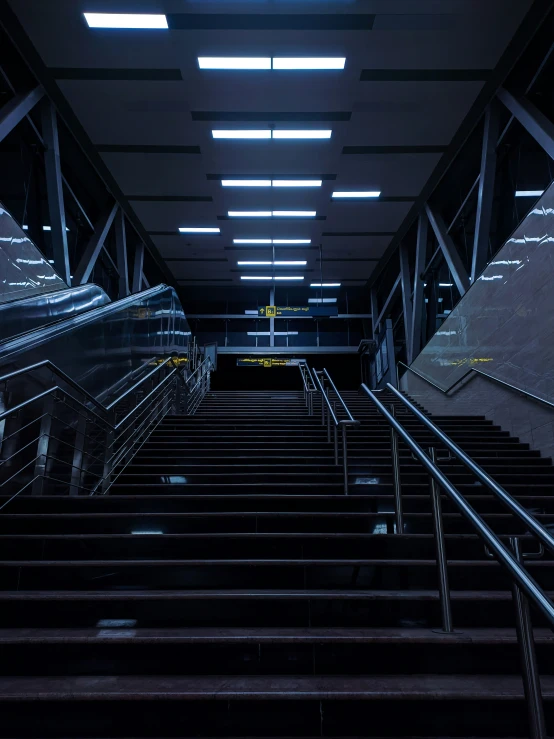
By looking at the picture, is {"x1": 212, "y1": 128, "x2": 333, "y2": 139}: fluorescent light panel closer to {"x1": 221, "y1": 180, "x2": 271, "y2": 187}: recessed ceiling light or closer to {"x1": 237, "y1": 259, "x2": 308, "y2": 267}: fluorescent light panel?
{"x1": 221, "y1": 180, "x2": 271, "y2": 187}: recessed ceiling light

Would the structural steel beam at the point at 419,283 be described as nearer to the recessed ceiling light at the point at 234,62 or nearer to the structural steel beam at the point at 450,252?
the structural steel beam at the point at 450,252

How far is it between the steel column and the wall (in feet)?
3.36

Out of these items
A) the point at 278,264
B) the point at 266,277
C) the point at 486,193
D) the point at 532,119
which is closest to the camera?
the point at 532,119

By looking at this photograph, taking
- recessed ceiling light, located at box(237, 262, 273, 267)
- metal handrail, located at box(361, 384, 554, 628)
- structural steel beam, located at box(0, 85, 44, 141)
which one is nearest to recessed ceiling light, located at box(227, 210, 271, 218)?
recessed ceiling light, located at box(237, 262, 273, 267)

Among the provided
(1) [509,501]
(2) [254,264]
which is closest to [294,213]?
(2) [254,264]

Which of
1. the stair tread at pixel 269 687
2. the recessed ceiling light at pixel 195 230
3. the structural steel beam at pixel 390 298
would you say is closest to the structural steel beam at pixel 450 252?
the structural steel beam at pixel 390 298

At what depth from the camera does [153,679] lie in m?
2.02

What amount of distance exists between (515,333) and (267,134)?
595 cm

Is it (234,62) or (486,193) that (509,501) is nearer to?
(234,62)

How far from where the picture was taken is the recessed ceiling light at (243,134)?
9797 millimetres

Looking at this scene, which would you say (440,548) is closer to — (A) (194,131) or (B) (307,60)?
(B) (307,60)

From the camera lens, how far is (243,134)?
9.86 meters

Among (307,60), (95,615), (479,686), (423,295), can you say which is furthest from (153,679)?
(423,295)

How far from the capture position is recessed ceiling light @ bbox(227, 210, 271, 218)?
1271 cm
